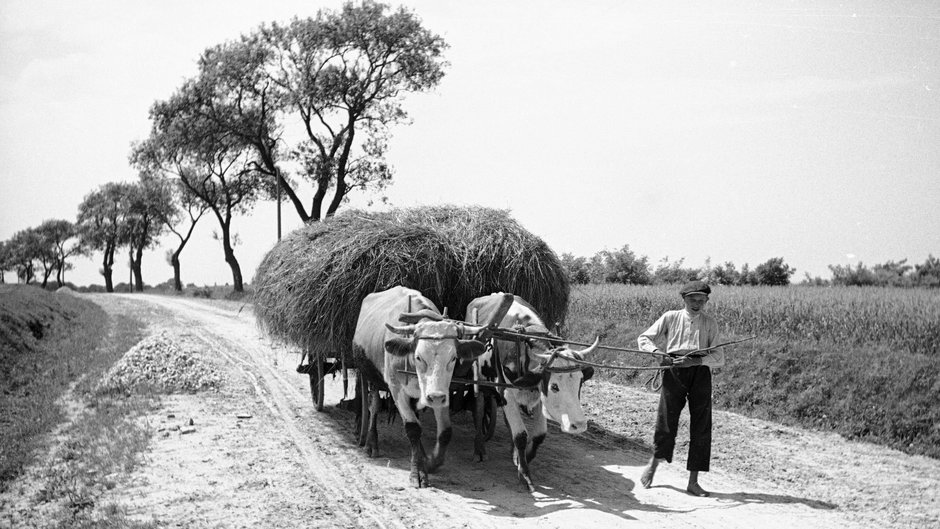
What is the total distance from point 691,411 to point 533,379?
5.41 feet

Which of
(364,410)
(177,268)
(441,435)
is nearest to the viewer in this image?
(441,435)

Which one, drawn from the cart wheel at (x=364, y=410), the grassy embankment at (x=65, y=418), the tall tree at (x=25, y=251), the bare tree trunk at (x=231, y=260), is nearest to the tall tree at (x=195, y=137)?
the bare tree trunk at (x=231, y=260)

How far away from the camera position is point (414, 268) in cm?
910

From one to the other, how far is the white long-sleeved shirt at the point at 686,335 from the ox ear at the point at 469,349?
1577 millimetres

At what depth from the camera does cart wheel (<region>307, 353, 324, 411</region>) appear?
1052 cm

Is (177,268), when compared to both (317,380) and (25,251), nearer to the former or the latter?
(25,251)

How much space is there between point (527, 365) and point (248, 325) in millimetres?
17820

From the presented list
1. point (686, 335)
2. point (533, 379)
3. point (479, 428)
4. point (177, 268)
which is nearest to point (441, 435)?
point (479, 428)

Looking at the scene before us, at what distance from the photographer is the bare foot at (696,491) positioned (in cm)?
724

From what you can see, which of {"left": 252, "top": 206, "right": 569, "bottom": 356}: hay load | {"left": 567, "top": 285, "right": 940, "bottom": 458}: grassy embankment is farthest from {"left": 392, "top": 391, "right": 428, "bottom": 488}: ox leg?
{"left": 567, "top": 285, "right": 940, "bottom": 458}: grassy embankment

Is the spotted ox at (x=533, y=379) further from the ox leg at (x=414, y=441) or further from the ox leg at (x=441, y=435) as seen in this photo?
the ox leg at (x=414, y=441)

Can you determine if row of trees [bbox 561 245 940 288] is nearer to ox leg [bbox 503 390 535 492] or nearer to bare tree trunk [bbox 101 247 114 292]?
ox leg [bbox 503 390 535 492]

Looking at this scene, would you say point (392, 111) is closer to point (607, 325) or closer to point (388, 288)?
point (607, 325)

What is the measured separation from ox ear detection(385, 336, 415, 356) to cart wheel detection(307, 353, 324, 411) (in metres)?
3.09
